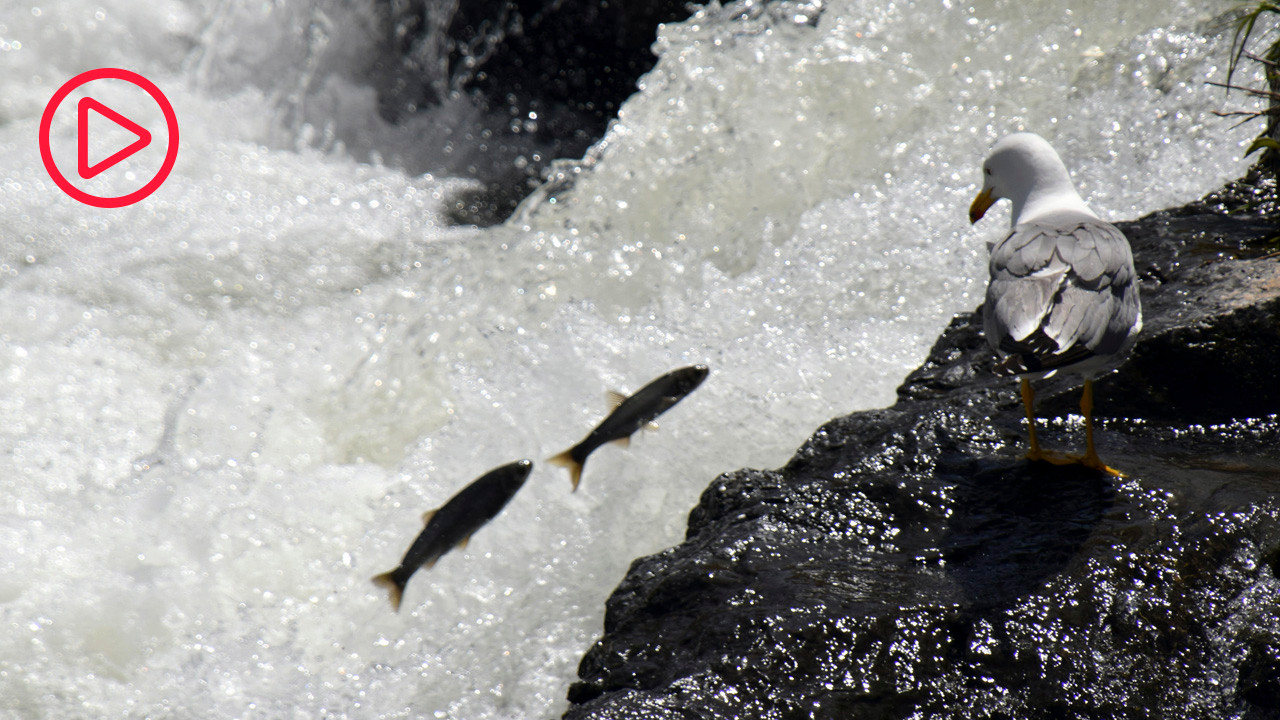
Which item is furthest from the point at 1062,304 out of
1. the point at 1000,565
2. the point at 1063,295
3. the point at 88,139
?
the point at 88,139

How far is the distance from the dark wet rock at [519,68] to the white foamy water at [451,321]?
17.1 inches

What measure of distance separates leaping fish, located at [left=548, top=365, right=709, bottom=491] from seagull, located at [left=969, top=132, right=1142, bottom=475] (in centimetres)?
124

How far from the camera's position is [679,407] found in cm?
429

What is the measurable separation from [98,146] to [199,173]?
88 centimetres

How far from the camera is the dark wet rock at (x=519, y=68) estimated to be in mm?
7102

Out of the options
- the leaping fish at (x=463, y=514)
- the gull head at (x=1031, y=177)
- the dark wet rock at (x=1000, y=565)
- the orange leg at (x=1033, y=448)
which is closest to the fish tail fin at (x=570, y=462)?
the leaping fish at (x=463, y=514)

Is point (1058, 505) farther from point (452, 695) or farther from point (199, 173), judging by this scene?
point (199, 173)

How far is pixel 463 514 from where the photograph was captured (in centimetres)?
320

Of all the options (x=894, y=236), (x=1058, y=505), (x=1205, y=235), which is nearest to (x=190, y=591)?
(x=1058, y=505)

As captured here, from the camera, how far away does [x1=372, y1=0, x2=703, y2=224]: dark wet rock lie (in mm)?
7102

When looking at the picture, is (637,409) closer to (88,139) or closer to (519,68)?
(519,68)

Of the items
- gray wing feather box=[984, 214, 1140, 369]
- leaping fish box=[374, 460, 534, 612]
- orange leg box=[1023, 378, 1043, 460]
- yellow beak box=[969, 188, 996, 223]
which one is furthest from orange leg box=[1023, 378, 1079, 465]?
leaping fish box=[374, 460, 534, 612]

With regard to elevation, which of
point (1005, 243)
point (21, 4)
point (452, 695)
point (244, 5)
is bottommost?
point (452, 695)

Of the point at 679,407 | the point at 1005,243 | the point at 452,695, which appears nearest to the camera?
the point at 1005,243
